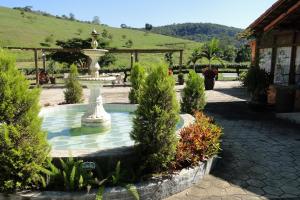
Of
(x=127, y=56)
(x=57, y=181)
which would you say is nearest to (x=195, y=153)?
(x=57, y=181)

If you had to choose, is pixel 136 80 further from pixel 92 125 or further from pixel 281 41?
pixel 281 41

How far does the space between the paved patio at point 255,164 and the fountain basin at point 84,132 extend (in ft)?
4.72

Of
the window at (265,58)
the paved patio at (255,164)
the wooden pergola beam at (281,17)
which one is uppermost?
the wooden pergola beam at (281,17)

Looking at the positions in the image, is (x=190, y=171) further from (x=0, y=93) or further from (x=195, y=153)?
(x=0, y=93)

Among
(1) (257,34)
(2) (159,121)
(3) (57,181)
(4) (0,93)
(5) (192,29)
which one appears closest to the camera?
(4) (0,93)

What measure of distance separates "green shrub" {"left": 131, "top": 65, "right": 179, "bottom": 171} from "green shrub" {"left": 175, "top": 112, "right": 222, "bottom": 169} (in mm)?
338

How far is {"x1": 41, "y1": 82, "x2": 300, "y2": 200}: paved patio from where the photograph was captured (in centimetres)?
602

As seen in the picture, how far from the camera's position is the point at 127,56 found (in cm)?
7150

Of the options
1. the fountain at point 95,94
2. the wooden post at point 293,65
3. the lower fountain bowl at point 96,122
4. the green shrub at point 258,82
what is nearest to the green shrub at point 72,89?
the fountain at point 95,94

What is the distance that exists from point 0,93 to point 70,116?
638 centimetres

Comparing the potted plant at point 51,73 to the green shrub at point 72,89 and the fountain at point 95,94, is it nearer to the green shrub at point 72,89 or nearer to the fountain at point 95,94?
the green shrub at point 72,89

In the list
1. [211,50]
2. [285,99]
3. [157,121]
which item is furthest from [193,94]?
[211,50]

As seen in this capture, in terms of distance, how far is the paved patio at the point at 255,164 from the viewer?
6020 millimetres

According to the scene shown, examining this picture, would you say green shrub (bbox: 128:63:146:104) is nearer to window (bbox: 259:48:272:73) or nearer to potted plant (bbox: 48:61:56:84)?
window (bbox: 259:48:272:73)
